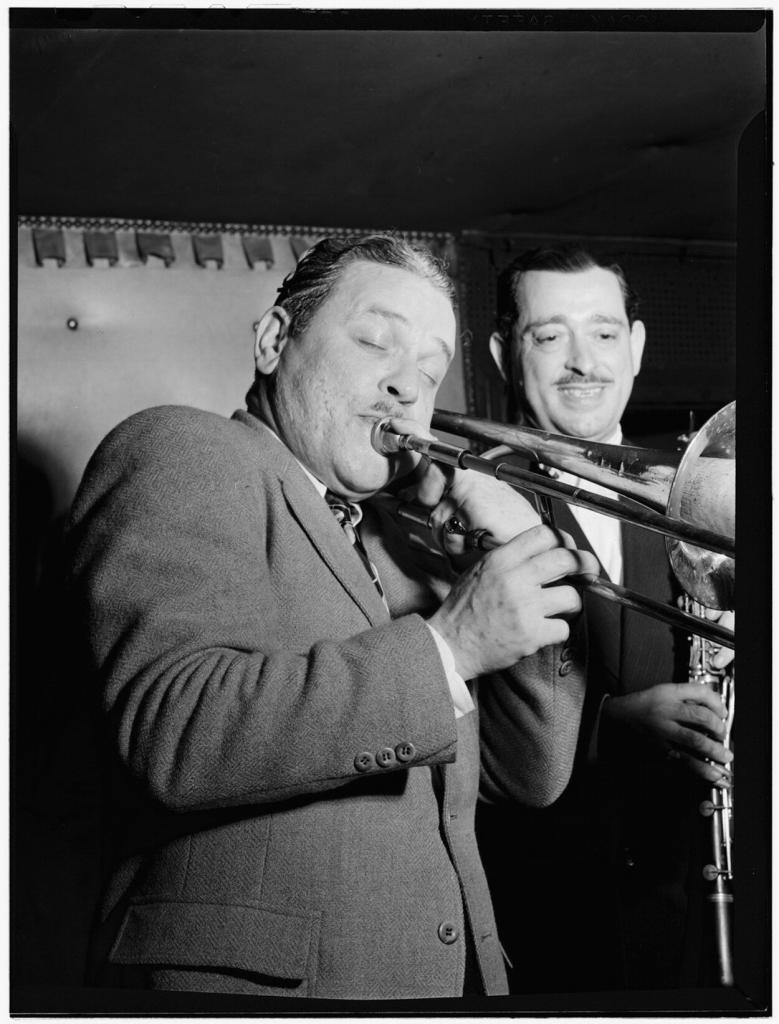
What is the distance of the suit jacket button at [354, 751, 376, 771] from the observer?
113cm

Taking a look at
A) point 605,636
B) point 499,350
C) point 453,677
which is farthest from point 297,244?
point 453,677

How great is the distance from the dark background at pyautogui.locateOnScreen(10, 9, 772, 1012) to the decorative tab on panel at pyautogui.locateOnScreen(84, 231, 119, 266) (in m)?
0.04

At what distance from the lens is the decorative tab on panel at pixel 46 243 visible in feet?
6.57

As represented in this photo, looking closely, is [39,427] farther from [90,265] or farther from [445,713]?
[445,713]

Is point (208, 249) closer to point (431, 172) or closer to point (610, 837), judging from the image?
point (431, 172)

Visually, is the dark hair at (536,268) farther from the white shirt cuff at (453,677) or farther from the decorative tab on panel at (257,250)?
the white shirt cuff at (453,677)

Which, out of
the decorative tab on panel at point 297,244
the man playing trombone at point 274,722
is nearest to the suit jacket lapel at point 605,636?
the man playing trombone at point 274,722

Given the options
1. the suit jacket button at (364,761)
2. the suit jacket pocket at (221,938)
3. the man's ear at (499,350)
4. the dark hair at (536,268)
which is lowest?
the suit jacket pocket at (221,938)

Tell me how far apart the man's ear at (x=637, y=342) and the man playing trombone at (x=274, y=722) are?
747mm

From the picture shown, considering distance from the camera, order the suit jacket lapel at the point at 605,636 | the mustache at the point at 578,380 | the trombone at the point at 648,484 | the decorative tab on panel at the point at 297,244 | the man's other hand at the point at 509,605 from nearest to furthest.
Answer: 1. the man's other hand at the point at 509,605
2. the trombone at the point at 648,484
3. the suit jacket lapel at the point at 605,636
4. the mustache at the point at 578,380
5. the decorative tab on panel at the point at 297,244

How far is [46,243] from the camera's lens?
2.01 m

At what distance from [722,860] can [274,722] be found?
77cm

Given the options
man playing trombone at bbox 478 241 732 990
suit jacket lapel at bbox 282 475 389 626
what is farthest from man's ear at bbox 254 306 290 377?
man playing trombone at bbox 478 241 732 990

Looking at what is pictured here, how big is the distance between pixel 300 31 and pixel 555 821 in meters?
1.15
